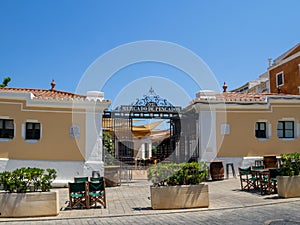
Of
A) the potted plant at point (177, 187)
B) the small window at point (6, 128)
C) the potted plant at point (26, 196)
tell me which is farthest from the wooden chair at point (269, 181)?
the small window at point (6, 128)

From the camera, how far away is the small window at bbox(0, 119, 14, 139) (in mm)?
13789

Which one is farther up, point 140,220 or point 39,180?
point 39,180

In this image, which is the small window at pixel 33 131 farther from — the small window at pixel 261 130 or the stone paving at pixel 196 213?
the small window at pixel 261 130

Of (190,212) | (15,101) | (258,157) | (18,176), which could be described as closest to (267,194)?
(190,212)

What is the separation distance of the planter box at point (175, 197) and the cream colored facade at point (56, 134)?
5573 mm

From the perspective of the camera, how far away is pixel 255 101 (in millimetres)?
16047

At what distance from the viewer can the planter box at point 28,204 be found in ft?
27.8

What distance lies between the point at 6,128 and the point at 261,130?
37.8ft

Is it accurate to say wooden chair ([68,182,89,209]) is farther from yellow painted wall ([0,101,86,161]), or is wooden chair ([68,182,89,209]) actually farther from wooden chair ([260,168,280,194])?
wooden chair ([260,168,280,194])

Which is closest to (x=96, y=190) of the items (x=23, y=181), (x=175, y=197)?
(x=23, y=181)

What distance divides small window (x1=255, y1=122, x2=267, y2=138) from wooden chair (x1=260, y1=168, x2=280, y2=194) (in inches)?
193

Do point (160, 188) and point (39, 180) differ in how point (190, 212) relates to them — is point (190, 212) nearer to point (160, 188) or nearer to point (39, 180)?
point (160, 188)

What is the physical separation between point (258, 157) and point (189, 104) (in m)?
4.13

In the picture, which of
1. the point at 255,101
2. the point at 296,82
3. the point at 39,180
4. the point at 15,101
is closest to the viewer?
the point at 39,180
